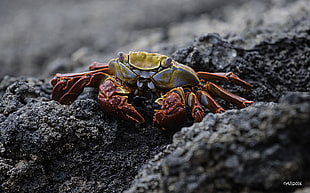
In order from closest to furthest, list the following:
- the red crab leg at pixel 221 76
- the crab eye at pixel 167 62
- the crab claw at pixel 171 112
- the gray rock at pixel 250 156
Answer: the gray rock at pixel 250 156 → the crab claw at pixel 171 112 → the crab eye at pixel 167 62 → the red crab leg at pixel 221 76

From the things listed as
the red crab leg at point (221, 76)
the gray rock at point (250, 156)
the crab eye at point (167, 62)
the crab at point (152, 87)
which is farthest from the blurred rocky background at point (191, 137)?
the crab eye at point (167, 62)

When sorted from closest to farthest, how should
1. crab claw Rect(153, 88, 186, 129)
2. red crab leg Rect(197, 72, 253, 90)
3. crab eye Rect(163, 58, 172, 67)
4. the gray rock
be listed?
the gray rock < crab claw Rect(153, 88, 186, 129) < crab eye Rect(163, 58, 172, 67) < red crab leg Rect(197, 72, 253, 90)

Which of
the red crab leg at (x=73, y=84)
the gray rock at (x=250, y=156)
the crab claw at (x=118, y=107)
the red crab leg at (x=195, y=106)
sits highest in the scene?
the red crab leg at (x=73, y=84)

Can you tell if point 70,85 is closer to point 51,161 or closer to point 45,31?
point 51,161

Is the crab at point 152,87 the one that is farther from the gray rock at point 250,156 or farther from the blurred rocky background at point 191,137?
the gray rock at point 250,156

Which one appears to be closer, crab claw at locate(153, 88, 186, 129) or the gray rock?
the gray rock

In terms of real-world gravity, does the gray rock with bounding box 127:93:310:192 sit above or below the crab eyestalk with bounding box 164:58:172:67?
below

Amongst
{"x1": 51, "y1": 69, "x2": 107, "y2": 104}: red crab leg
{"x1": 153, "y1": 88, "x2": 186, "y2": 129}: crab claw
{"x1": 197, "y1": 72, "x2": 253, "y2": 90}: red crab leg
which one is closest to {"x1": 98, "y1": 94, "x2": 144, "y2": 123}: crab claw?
{"x1": 153, "y1": 88, "x2": 186, "y2": 129}: crab claw

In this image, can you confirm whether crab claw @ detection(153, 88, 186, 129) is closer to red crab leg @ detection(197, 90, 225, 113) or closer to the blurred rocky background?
the blurred rocky background
